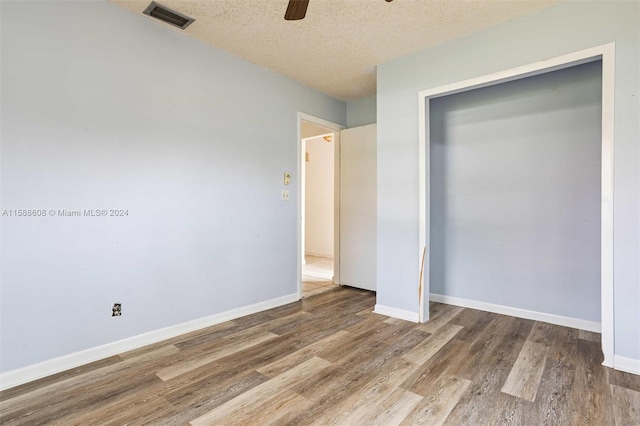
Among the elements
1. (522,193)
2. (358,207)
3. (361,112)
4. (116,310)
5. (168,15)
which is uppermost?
(168,15)

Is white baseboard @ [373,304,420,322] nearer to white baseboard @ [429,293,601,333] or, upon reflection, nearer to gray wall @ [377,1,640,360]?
gray wall @ [377,1,640,360]

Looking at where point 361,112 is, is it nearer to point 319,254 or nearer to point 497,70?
point 497,70

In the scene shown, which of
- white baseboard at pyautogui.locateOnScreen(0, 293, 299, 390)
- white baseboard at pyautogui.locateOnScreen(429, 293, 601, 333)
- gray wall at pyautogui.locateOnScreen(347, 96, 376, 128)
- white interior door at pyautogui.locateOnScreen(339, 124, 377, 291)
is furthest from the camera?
gray wall at pyautogui.locateOnScreen(347, 96, 376, 128)

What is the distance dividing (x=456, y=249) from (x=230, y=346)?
2.65 m

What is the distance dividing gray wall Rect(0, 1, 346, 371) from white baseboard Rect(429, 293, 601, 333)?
2.09 meters

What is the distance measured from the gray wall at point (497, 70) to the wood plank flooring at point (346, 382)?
0.53 meters

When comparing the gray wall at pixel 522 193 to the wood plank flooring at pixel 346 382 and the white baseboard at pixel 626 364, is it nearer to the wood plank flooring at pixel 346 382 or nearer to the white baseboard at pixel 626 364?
the wood plank flooring at pixel 346 382

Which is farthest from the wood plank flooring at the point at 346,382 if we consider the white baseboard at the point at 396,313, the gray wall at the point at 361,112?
the gray wall at the point at 361,112

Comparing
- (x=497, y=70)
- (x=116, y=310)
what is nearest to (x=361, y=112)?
(x=497, y=70)

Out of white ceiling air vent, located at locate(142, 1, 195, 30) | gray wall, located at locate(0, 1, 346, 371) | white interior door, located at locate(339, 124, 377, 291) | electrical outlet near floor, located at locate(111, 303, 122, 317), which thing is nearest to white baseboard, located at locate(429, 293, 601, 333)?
white interior door, located at locate(339, 124, 377, 291)

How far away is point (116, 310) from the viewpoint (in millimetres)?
2441

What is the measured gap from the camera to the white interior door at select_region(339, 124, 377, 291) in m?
4.27

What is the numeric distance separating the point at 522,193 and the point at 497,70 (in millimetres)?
1279

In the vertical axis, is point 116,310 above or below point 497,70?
below
